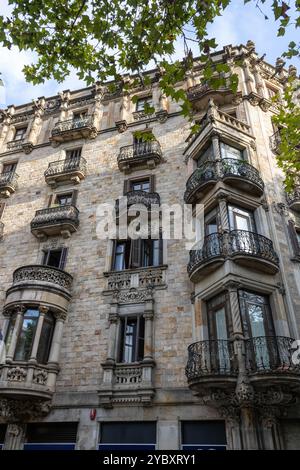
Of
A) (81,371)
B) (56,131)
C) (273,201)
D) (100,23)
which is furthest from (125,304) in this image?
(56,131)

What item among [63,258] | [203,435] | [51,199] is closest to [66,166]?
[51,199]

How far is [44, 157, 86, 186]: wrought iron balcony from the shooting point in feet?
64.0

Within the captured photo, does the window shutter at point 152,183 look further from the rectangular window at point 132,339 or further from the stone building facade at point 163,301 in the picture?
the rectangular window at point 132,339

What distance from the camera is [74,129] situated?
856 inches

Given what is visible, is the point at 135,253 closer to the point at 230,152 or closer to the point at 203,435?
the point at 230,152

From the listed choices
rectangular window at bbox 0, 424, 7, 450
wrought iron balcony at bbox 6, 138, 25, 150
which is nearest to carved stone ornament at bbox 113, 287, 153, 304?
rectangular window at bbox 0, 424, 7, 450

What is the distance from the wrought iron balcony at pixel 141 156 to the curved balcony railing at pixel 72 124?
4.23 meters

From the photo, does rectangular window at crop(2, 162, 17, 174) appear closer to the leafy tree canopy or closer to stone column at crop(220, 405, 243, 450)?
the leafy tree canopy

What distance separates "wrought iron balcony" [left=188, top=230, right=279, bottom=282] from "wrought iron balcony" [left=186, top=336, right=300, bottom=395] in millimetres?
2614

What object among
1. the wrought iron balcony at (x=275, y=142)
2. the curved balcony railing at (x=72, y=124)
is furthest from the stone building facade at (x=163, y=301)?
the curved balcony railing at (x=72, y=124)

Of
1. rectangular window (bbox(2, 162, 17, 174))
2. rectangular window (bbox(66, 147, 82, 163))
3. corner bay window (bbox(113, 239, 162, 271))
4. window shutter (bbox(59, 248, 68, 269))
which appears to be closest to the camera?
corner bay window (bbox(113, 239, 162, 271))
